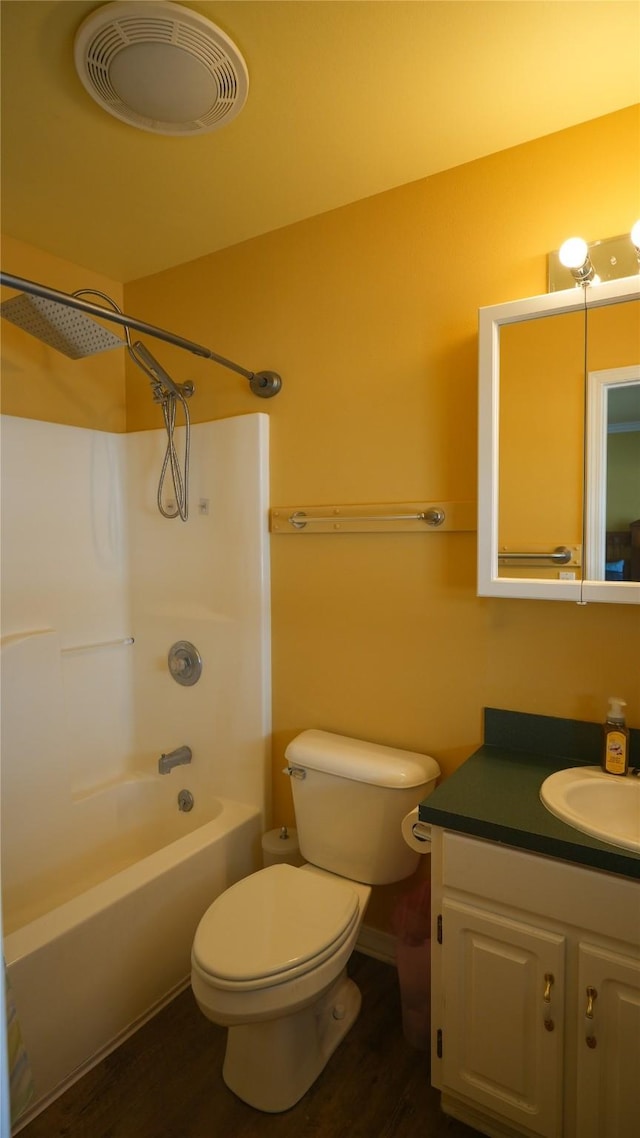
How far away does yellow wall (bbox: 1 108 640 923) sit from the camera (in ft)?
5.06

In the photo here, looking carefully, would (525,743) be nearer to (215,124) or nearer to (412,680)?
(412,680)

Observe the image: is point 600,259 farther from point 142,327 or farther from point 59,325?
point 59,325

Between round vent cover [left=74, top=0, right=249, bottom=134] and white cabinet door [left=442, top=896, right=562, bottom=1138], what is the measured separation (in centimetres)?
195

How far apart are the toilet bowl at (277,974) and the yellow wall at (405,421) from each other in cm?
46

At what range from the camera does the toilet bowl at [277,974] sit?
131 cm

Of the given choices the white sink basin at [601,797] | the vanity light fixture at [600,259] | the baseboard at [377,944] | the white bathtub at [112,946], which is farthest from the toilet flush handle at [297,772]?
the vanity light fixture at [600,259]

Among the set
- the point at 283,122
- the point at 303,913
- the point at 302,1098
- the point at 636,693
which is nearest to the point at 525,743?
the point at 636,693

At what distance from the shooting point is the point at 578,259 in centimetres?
137

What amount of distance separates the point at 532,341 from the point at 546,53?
23.8 inches

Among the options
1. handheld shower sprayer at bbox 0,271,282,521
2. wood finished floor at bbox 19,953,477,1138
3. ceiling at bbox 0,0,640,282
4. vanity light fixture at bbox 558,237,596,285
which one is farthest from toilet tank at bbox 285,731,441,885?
ceiling at bbox 0,0,640,282

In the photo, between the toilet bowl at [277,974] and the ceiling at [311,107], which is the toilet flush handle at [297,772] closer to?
the toilet bowl at [277,974]

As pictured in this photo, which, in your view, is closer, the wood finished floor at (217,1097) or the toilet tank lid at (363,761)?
the wood finished floor at (217,1097)

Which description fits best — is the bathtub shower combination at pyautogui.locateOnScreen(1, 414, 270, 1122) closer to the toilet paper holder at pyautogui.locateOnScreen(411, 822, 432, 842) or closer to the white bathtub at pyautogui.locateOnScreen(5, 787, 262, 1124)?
the white bathtub at pyautogui.locateOnScreen(5, 787, 262, 1124)

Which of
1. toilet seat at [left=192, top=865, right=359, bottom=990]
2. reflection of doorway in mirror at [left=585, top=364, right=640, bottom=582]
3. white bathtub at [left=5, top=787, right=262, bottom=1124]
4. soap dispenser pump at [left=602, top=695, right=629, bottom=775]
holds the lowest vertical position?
white bathtub at [left=5, top=787, right=262, bottom=1124]
